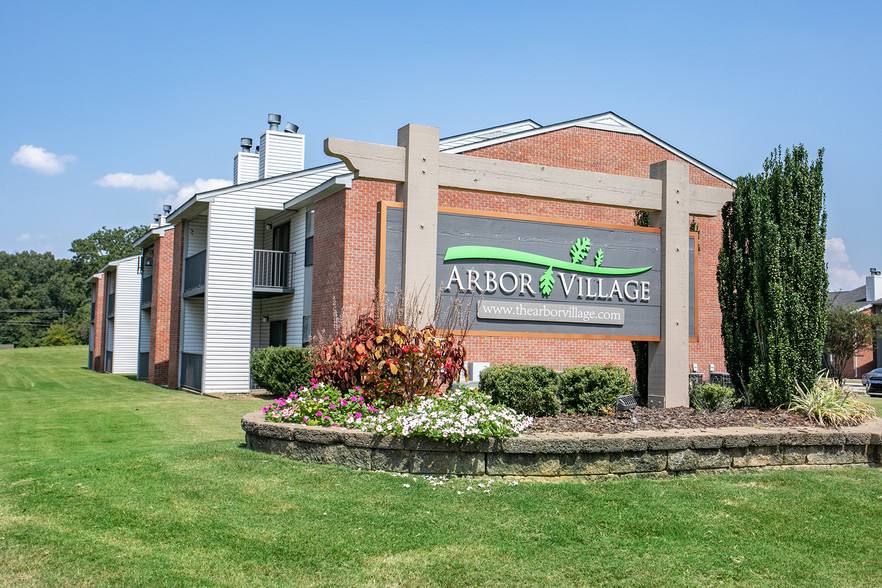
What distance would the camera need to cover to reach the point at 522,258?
827cm

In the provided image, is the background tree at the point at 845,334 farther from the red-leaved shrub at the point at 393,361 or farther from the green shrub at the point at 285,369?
the red-leaved shrub at the point at 393,361

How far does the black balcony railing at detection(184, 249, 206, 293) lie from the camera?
812 inches

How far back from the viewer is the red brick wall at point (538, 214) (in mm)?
16812

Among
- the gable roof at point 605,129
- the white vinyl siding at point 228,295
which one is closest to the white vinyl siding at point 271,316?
the white vinyl siding at point 228,295

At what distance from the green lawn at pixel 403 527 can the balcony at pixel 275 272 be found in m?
13.5

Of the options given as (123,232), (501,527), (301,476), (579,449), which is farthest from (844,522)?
(123,232)

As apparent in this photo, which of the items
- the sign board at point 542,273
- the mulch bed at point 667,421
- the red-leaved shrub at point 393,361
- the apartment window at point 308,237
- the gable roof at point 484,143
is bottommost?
the mulch bed at point 667,421

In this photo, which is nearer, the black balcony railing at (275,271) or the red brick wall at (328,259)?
the red brick wall at (328,259)

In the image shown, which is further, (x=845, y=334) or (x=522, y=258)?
(x=845, y=334)

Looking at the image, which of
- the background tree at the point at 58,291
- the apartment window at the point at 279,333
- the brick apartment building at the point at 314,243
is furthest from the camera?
the background tree at the point at 58,291

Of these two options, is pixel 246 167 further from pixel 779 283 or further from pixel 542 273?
pixel 779 283

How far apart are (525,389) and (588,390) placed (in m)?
0.89

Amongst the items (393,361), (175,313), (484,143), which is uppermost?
(484,143)

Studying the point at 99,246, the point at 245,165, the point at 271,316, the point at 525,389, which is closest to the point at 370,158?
the point at 525,389
